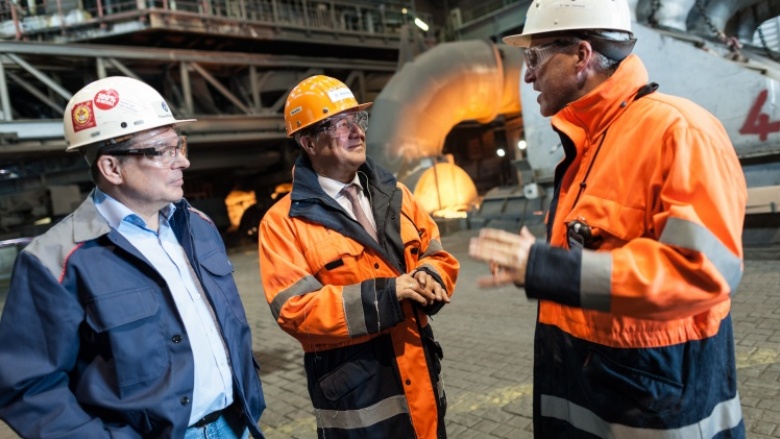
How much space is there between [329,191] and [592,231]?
1127mm

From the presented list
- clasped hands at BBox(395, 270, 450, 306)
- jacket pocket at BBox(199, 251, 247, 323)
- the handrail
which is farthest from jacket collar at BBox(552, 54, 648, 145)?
the handrail

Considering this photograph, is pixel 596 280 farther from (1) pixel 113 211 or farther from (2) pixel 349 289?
(1) pixel 113 211

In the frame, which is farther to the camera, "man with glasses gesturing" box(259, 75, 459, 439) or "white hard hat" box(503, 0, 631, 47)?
"man with glasses gesturing" box(259, 75, 459, 439)

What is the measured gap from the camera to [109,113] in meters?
1.59

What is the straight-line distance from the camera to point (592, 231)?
1262 mm

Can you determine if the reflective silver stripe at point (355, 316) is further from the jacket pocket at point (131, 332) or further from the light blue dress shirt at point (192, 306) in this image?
the jacket pocket at point (131, 332)

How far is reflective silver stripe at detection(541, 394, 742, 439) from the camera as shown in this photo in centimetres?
122

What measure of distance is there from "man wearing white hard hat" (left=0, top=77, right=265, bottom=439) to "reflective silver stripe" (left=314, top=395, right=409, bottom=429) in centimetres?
27

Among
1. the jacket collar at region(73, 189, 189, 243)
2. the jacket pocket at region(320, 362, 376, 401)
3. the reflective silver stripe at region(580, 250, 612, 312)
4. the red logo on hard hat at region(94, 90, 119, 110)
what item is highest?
the red logo on hard hat at region(94, 90, 119, 110)

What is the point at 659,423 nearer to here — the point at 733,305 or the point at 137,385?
the point at 137,385

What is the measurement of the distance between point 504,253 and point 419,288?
1.84 ft

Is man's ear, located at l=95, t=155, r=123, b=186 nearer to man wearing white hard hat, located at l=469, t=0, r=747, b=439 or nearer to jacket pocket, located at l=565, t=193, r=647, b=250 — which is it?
man wearing white hard hat, located at l=469, t=0, r=747, b=439

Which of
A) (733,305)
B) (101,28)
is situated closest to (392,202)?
(733,305)

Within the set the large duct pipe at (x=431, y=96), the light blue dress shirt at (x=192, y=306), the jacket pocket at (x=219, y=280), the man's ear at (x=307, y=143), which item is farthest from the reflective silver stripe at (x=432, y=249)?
the large duct pipe at (x=431, y=96)
